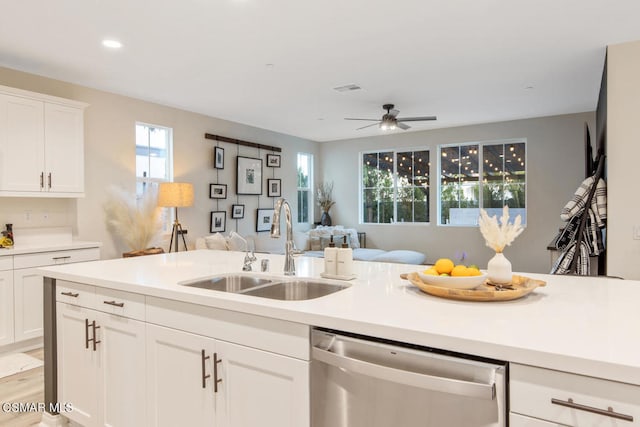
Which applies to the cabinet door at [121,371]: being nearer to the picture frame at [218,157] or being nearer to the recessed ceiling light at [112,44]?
the recessed ceiling light at [112,44]

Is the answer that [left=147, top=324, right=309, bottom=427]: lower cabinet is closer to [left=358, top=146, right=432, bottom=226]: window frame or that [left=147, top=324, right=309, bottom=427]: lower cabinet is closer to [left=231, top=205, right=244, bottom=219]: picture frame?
[left=231, top=205, right=244, bottom=219]: picture frame

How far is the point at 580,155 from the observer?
606 cm

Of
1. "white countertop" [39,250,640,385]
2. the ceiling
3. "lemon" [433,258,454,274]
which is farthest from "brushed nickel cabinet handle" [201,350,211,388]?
the ceiling

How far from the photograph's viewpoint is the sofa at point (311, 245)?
5309 mm

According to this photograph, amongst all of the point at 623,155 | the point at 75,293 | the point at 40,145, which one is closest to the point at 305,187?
the point at 40,145

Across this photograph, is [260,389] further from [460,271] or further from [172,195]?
[172,195]

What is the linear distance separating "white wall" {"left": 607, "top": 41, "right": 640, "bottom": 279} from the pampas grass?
184 inches

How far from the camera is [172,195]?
4941 millimetres

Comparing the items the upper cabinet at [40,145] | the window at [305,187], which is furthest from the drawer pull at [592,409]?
the window at [305,187]

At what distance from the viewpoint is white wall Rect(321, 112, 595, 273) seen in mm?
6152

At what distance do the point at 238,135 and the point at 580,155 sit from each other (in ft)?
17.0

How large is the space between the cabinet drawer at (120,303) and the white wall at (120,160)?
8.91ft

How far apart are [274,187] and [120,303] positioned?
541 cm

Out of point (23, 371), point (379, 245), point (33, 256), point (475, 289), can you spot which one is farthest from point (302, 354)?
point (379, 245)
